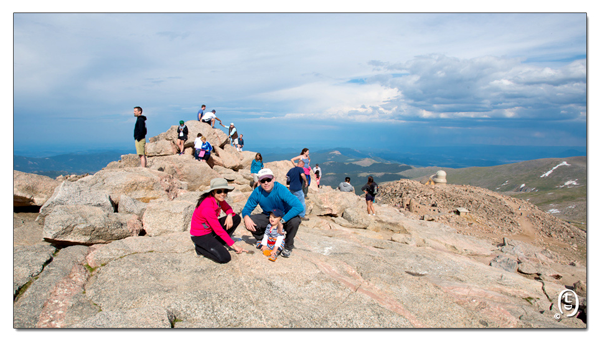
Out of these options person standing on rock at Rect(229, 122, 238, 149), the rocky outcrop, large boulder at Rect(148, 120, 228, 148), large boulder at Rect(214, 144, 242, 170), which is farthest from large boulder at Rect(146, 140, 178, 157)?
the rocky outcrop

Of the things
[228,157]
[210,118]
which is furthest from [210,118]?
[228,157]

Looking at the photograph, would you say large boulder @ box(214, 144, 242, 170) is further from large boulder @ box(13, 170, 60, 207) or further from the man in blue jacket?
the man in blue jacket

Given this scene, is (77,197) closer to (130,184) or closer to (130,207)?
(130,207)

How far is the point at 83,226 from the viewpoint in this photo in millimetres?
7668

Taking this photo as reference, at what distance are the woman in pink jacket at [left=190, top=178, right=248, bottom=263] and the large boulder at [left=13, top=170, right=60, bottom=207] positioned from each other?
7.72 meters

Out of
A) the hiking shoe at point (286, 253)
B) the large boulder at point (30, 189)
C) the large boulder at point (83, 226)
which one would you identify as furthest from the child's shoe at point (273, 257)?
the large boulder at point (30, 189)

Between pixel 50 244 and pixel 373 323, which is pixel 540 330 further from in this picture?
pixel 50 244

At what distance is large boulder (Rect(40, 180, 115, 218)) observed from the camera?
9.19m

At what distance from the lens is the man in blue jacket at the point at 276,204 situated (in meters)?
6.96

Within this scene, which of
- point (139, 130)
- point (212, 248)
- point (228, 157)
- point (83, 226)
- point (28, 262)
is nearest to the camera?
point (28, 262)

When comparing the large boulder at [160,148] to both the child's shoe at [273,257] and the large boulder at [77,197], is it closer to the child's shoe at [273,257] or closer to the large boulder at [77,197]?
the large boulder at [77,197]

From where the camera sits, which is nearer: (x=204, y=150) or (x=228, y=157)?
(x=204, y=150)

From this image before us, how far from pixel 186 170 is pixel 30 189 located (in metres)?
7.58

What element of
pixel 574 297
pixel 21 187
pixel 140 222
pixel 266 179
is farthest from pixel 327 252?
pixel 21 187
